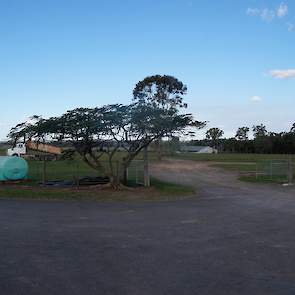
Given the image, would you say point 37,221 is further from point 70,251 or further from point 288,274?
point 288,274

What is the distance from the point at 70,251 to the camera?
876cm

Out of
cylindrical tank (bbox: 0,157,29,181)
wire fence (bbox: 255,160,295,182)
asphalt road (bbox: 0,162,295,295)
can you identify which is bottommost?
asphalt road (bbox: 0,162,295,295)

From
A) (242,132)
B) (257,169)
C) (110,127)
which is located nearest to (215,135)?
(242,132)

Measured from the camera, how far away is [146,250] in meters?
8.94

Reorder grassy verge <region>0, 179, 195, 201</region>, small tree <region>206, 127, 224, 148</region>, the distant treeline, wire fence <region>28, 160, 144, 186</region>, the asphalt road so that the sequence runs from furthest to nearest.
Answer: small tree <region>206, 127, 224, 148</region>, the distant treeline, wire fence <region>28, 160, 144, 186</region>, grassy verge <region>0, 179, 195, 201</region>, the asphalt road

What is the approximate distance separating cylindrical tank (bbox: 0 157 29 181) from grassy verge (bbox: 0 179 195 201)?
4.47m

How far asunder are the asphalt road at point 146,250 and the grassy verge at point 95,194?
116 inches

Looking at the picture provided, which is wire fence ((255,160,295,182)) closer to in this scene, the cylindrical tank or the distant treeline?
the cylindrical tank

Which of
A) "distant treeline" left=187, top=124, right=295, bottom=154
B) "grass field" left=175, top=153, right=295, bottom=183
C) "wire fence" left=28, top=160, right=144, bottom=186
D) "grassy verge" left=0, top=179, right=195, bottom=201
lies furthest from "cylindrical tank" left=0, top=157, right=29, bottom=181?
"distant treeline" left=187, top=124, right=295, bottom=154

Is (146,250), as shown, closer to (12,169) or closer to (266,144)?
(12,169)

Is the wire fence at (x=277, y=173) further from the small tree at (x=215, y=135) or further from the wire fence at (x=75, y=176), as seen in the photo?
the small tree at (x=215, y=135)

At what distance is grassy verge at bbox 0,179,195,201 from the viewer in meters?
19.1

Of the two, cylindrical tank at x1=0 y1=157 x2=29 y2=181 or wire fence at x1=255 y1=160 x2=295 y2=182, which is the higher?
cylindrical tank at x1=0 y1=157 x2=29 y2=181

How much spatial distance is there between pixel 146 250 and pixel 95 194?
11230mm
